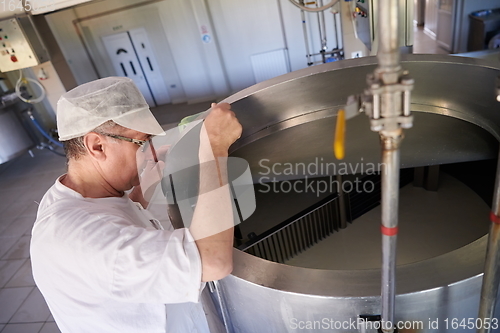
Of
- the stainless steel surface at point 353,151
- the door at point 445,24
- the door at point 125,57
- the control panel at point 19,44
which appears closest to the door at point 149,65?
the door at point 125,57

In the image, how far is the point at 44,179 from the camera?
437 cm

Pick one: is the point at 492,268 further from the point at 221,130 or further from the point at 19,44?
the point at 19,44

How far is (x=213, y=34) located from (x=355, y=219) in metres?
4.47

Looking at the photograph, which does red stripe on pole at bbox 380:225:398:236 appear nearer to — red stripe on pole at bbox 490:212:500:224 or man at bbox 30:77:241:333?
red stripe on pole at bbox 490:212:500:224

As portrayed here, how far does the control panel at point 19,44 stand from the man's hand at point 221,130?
13.1ft

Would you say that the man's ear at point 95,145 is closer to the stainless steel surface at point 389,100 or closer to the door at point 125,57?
the stainless steel surface at point 389,100

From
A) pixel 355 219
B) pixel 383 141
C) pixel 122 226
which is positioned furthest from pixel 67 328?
pixel 355 219

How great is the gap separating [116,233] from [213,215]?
22cm

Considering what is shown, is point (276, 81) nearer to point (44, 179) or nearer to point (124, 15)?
point (44, 179)

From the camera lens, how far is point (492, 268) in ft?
2.17

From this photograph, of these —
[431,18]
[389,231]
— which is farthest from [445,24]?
[389,231]

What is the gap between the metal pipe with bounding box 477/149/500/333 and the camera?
0.60 m

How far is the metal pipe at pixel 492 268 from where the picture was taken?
602 millimetres

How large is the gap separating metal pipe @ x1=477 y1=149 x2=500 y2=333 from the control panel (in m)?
4.61
